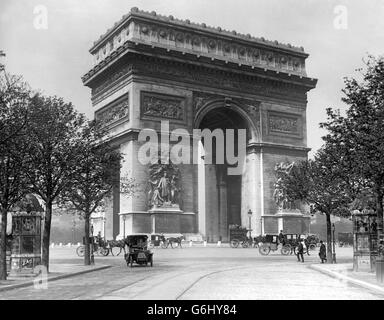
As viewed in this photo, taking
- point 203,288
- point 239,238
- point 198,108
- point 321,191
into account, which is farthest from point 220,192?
point 203,288

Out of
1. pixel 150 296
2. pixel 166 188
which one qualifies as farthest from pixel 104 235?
pixel 150 296

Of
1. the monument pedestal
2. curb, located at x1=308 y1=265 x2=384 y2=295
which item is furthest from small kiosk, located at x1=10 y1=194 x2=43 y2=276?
the monument pedestal

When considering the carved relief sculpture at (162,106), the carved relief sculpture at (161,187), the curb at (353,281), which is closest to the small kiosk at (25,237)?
the curb at (353,281)

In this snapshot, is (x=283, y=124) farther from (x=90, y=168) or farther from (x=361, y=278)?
(x=361, y=278)

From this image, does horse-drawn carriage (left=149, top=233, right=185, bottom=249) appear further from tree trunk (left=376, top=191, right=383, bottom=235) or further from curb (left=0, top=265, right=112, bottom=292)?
tree trunk (left=376, top=191, right=383, bottom=235)

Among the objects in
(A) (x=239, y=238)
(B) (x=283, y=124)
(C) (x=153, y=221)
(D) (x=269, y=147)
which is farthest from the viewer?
(B) (x=283, y=124)

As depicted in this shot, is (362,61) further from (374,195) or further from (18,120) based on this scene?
(18,120)
